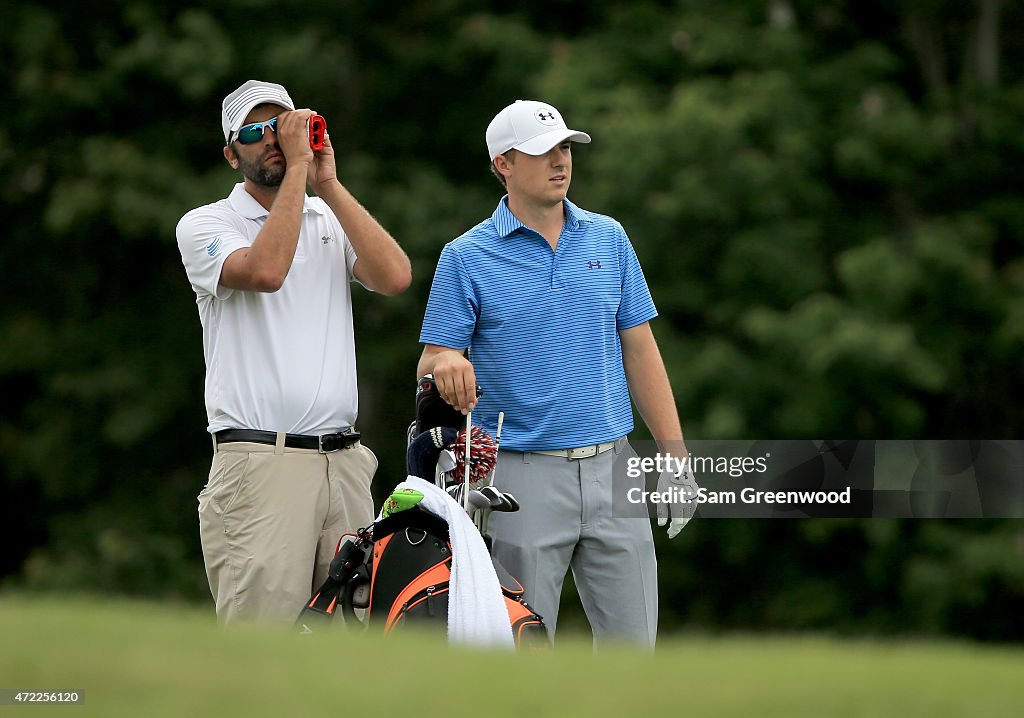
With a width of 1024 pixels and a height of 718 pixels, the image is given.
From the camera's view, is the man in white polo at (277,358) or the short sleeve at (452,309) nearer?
the man in white polo at (277,358)

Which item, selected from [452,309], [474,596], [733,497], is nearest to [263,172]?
[452,309]

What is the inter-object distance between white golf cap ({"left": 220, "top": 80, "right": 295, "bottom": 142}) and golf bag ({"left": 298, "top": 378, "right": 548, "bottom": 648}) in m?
1.21

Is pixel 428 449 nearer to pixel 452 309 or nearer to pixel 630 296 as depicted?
pixel 452 309

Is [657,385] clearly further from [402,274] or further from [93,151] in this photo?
[93,151]

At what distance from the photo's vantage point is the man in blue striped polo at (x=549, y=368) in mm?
4480

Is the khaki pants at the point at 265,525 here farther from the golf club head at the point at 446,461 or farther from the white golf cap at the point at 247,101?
the white golf cap at the point at 247,101

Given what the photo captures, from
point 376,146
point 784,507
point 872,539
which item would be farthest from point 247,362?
point 376,146

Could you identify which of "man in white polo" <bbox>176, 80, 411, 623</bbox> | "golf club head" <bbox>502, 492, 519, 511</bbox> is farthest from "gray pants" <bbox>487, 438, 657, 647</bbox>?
"man in white polo" <bbox>176, 80, 411, 623</bbox>

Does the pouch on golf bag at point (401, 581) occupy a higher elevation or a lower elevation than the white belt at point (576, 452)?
lower

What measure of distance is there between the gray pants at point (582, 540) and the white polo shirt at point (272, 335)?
0.58 m

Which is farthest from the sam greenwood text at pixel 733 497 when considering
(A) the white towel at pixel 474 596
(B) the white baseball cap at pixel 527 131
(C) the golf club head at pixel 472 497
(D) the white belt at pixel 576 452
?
(B) the white baseball cap at pixel 527 131

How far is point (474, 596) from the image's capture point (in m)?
3.83

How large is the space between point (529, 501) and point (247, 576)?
33.7 inches

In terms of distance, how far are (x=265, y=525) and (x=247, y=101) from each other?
1.22m
